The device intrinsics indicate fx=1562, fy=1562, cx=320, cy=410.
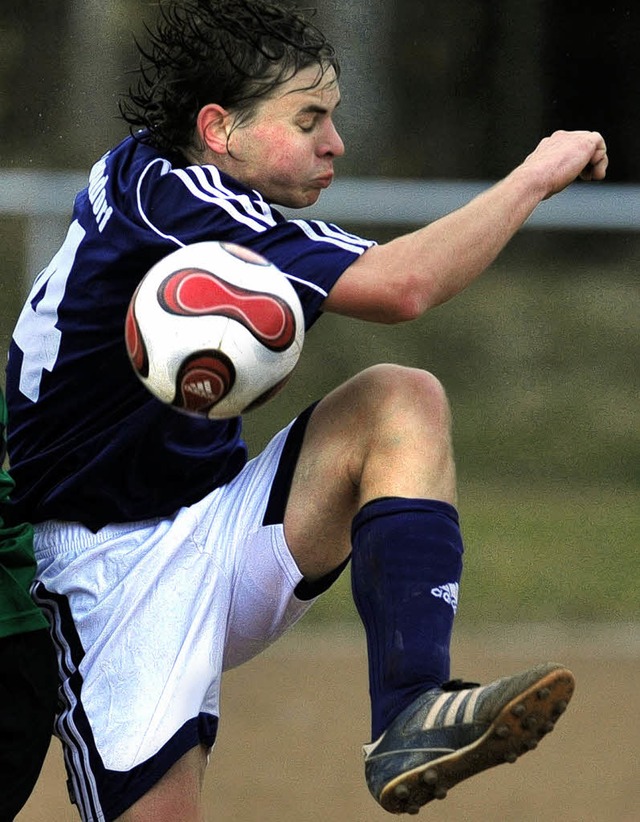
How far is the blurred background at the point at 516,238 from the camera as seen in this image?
15.6 ft

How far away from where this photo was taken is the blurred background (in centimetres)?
474

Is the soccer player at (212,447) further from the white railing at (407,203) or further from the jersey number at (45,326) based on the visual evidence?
the white railing at (407,203)

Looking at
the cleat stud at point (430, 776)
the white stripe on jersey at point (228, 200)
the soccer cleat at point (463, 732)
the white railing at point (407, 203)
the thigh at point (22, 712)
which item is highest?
the white stripe on jersey at point (228, 200)

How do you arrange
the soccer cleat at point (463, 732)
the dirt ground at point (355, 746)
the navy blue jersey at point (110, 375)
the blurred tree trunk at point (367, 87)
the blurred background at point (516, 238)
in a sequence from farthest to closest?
the blurred tree trunk at point (367, 87)
the blurred background at point (516, 238)
the dirt ground at point (355, 746)
the navy blue jersey at point (110, 375)
the soccer cleat at point (463, 732)

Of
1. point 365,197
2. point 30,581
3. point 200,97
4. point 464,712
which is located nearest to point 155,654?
point 30,581

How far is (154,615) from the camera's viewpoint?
1.90 metres

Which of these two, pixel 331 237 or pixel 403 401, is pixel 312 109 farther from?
pixel 403 401

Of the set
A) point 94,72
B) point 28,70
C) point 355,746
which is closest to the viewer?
point 355,746

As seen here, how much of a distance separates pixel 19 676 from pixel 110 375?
0.37 meters

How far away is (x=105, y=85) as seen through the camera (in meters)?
4.81

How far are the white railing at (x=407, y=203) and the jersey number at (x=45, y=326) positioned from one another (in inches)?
95.8

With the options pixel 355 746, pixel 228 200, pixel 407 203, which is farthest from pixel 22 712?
pixel 407 203

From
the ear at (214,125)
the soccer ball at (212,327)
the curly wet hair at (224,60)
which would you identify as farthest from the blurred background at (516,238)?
the soccer ball at (212,327)

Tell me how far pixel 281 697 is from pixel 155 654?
184 cm
